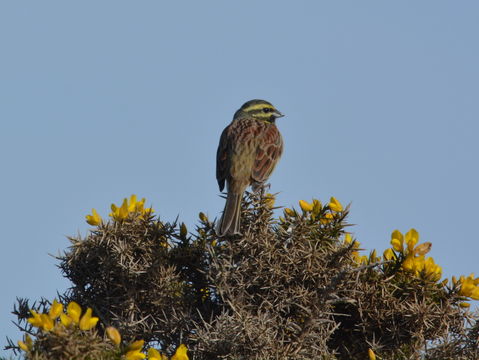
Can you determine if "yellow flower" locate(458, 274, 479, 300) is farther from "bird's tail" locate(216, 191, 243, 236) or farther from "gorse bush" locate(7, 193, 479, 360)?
"bird's tail" locate(216, 191, 243, 236)

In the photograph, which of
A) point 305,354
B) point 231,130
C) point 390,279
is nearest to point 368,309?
point 390,279

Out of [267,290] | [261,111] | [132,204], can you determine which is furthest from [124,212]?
[261,111]

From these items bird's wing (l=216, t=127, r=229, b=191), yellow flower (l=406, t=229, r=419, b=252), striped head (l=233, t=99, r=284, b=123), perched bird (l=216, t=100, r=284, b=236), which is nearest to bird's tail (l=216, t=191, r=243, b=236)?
perched bird (l=216, t=100, r=284, b=236)

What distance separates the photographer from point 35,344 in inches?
166

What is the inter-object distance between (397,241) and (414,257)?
16cm

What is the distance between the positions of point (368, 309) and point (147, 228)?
5.01ft

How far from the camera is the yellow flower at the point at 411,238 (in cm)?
540

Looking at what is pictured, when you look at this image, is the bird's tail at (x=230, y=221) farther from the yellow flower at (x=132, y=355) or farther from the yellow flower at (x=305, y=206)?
the yellow flower at (x=132, y=355)

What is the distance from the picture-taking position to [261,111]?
352 inches

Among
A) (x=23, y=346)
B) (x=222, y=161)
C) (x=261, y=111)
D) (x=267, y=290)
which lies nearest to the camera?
(x=23, y=346)

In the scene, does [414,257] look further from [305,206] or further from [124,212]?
[124,212]

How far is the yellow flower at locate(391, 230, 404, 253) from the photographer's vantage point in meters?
5.45

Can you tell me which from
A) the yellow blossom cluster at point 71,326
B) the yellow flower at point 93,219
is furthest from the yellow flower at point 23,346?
the yellow flower at point 93,219

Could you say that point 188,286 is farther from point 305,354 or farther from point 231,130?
point 231,130
